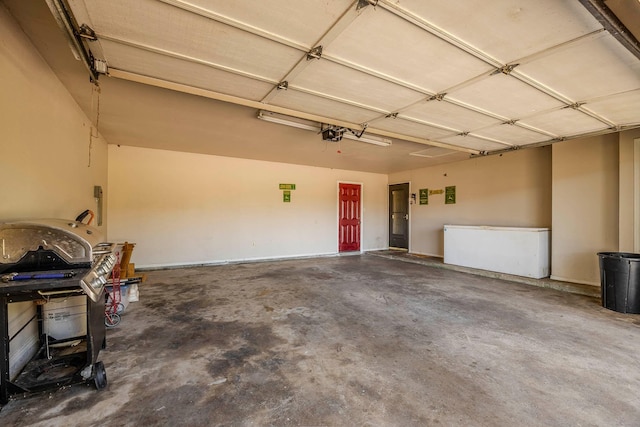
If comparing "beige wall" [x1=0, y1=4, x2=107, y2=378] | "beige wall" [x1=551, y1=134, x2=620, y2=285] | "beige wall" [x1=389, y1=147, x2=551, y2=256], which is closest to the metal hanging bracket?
"beige wall" [x1=0, y1=4, x2=107, y2=378]

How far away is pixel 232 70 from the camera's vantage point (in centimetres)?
230

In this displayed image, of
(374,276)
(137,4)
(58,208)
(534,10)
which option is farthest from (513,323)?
(58,208)

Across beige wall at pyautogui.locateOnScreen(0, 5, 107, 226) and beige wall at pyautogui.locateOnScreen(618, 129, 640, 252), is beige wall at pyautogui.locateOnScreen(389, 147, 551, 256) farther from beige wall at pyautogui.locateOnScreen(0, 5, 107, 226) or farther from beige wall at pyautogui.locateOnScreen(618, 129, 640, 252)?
beige wall at pyautogui.locateOnScreen(0, 5, 107, 226)

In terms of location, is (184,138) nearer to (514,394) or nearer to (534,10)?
(534,10)

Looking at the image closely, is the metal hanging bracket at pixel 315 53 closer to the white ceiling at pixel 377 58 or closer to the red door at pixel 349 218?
the white ceiling at pixel 377 58

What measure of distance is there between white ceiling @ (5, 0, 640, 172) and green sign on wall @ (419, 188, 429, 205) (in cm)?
412

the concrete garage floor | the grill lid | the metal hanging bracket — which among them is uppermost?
the metal hanging bracket

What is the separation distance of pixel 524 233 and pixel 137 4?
20.5 feet

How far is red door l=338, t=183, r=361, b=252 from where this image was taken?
8.18m

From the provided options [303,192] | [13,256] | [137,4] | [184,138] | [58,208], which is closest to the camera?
[137,4]

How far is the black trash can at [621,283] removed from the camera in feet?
10.8

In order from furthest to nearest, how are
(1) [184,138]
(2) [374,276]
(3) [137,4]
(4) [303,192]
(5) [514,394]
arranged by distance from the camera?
(4) [303,192] → (2) [374,276] → (1) [184,138] → (5) [514,394] → (3) [137,4]

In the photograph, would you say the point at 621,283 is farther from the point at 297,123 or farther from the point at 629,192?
the point at 297,123

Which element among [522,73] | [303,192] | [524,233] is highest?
[522,73]
